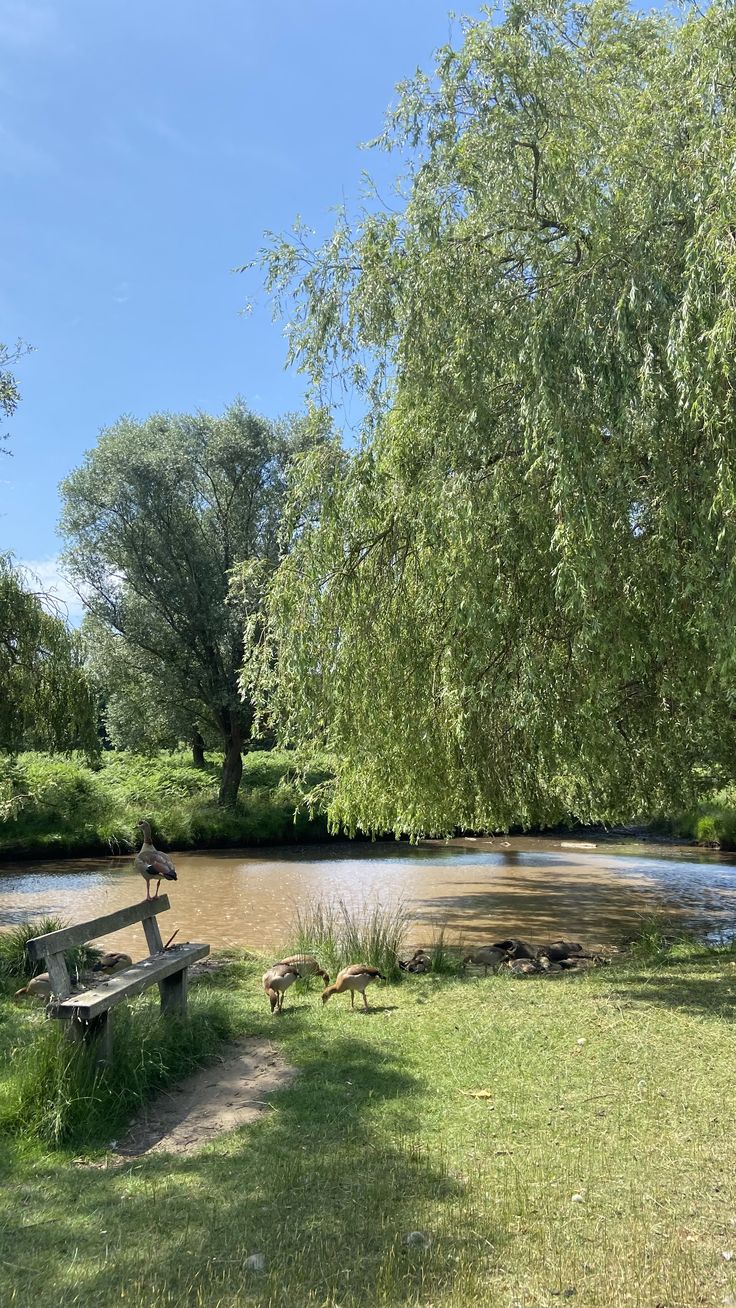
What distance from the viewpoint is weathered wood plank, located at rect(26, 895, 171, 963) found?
17.8 ft

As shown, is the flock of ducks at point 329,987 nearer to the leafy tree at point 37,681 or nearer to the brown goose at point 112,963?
the brown goose at point 112,963

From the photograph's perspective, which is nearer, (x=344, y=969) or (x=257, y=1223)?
(x=257, y=1223)

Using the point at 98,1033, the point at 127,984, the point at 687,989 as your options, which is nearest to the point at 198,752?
the point at 687,989

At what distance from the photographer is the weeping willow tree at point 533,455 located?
7016mm

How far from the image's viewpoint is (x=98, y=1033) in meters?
5.60

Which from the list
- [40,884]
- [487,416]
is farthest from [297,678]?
[40,884]

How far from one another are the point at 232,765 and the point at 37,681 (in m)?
16.2

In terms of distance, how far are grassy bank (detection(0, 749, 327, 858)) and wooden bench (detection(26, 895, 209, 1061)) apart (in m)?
16.3

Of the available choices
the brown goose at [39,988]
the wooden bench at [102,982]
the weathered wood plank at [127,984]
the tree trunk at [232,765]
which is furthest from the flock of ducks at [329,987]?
the tree trunk at [232,765]

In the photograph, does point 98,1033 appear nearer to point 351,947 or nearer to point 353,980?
point 353,980

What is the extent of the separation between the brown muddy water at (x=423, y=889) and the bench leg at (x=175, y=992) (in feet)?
16.4

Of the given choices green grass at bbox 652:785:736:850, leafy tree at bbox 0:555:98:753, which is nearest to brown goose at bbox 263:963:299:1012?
leafy tree at bbox 0:555:98:753

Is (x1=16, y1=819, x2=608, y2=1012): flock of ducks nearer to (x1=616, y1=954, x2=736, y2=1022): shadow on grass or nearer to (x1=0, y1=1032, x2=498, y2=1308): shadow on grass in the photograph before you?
(x1=616, y1=954, x2=736, y2=1022): shadow on grass

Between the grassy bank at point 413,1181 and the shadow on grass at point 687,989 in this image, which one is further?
the shadow on grass at point 687,989
